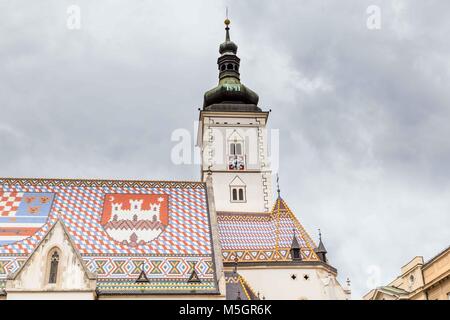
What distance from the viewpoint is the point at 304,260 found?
3394cm

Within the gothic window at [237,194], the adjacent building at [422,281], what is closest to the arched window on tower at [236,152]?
the gothic window at [237,194]

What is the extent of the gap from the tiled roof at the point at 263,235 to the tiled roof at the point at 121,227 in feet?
10.1

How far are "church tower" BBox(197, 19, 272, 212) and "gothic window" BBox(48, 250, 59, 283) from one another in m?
16.0

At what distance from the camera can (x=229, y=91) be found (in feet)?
151

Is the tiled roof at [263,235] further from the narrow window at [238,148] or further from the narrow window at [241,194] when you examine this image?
the narrow window at [238,148]

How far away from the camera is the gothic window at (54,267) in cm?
2573

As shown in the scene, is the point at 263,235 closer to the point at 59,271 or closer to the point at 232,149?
the point at 232,149

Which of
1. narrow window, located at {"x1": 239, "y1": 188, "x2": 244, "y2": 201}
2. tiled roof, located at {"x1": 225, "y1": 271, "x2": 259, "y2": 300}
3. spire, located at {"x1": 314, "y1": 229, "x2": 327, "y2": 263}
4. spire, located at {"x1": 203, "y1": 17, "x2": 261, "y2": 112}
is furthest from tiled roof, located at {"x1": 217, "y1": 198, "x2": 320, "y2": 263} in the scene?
spire, located at {"x1": 203, "y1": 17, "x2": 261, "y2": 112}

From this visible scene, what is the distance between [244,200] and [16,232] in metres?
17.1

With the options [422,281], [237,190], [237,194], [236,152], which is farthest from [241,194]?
[422,281]

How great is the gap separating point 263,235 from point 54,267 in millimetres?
14524

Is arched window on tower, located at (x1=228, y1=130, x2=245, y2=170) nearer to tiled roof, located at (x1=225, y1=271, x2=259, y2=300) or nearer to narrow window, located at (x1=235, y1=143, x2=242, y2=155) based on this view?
narrow window, located at (x1=235, y1=143, x2=242, y2=155)

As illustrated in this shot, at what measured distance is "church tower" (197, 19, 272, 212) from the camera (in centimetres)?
4119
